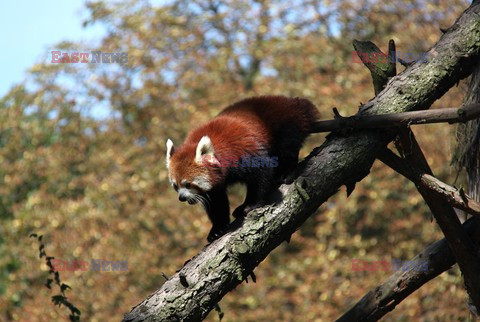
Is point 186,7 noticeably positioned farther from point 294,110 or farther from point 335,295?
point 294,110

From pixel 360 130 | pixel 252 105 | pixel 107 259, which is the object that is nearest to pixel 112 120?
pixel 107 259

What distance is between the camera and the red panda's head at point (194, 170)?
3.45 metres

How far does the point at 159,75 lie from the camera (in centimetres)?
931

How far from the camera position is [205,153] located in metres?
3.46

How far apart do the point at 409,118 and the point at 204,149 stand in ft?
3.72

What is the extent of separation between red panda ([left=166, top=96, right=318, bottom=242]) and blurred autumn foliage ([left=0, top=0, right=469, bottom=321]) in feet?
13.0

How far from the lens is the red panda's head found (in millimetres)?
3451

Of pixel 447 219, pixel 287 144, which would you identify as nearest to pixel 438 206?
pixel 447 219

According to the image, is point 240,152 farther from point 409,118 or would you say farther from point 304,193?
point 409,118

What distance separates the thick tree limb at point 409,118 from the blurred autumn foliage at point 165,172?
4111 millimetres

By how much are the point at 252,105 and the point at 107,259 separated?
5.02 meters

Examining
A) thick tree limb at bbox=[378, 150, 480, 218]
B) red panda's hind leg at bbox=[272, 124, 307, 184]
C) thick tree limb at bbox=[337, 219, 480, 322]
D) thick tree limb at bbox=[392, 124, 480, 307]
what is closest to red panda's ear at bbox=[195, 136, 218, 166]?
red panda's hind leg at bbox=[272, 124, 307, 184]

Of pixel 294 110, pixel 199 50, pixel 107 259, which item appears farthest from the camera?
pixel 199 50

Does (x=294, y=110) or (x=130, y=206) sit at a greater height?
(x=294, y=110)
